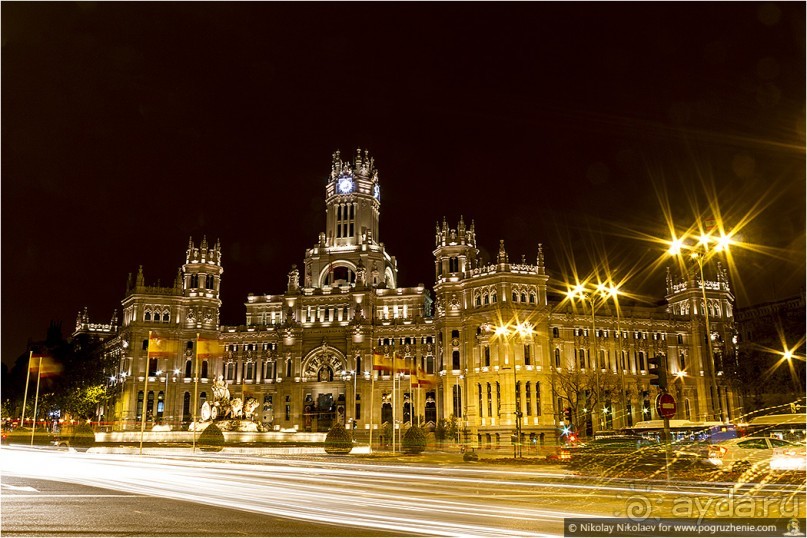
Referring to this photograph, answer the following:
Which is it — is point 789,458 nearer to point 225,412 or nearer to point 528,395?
point 225,412

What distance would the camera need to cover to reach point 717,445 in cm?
2542

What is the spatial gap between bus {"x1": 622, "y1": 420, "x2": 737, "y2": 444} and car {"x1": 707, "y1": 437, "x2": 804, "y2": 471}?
8057mm

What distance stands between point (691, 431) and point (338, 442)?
2541cm

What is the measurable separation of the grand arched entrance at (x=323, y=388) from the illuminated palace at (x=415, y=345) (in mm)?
210

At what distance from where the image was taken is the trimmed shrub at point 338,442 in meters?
47.0

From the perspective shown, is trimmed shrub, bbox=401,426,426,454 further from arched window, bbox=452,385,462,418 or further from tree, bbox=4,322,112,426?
tree, bbox=4,322,112,426

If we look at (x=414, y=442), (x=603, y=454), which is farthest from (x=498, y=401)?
(x=603, y=454)

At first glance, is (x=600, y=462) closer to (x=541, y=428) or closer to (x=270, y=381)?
(x=541, y=428)

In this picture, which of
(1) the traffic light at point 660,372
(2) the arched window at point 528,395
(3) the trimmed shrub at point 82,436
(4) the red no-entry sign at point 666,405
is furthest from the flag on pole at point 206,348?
(2) the arched window at point 528,395

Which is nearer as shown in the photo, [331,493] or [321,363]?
[331,493]

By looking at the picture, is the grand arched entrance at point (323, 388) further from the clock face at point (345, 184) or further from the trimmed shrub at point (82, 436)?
the trimmed shrub at point (82, 436)

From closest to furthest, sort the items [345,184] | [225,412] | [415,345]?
[225,412]
[415,345]
[345,184]

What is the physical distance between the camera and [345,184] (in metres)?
118

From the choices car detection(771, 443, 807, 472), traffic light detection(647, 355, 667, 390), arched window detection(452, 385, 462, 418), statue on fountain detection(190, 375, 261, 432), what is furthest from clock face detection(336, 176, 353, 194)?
traffic light detection(647, 355, 667, 390)
